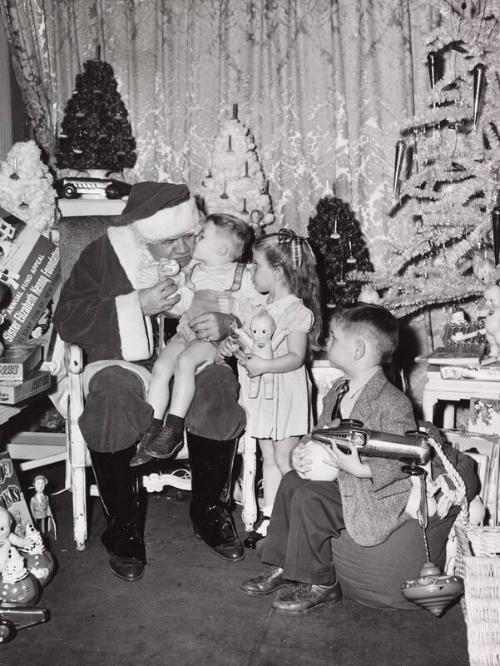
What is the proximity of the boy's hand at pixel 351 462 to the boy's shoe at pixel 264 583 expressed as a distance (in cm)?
47

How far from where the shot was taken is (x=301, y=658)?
1892 millimetres

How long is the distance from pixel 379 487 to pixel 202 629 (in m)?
0.65

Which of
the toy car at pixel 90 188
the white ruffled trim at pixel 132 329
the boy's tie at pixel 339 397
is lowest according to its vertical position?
the boy's tie at pixel 339 397

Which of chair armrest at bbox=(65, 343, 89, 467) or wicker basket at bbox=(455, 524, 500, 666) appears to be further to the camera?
chair armrest at bbox=(65, 343, 89, 467)

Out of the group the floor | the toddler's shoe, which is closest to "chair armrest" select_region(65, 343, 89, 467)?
the toddler's shoe

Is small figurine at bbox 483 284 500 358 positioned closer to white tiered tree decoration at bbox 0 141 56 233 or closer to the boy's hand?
the boy's hand

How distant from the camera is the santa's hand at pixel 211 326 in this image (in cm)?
258

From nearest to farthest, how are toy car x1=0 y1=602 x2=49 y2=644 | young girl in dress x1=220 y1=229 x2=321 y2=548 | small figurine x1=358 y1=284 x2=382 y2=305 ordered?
1. toy car x1=0 y1=602 x2=49 y2=644
2. young girl in dress x1=220 y1=229 x2=321 y2=548
3. small figurine x1=358 y1=284 x2=382 y2=305

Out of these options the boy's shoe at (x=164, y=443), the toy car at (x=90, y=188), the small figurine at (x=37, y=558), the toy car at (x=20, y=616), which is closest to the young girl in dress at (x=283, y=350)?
the boy's shoe at (x=164, y=443)

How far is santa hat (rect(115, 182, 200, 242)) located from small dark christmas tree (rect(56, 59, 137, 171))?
87 centimetres

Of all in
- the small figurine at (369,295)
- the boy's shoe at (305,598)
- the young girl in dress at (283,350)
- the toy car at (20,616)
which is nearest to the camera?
the toy car at (20,616)

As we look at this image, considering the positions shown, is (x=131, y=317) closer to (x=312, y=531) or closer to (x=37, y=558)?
(x=37, y=558)

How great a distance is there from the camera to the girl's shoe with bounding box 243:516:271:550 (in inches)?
102

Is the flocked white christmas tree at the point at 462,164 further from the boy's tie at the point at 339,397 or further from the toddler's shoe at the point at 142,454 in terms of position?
the toddler's shoe at the point at 142,454
